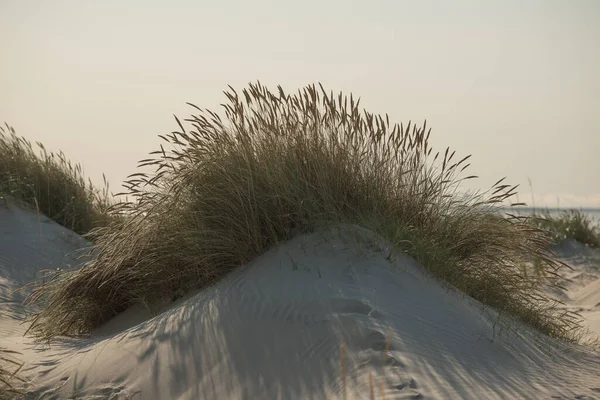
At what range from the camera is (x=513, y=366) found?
12.4 ft

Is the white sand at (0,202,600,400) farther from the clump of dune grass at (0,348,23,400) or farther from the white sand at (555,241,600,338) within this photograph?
the white sand at (555,241,600,338)

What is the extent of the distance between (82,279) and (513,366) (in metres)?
2.98

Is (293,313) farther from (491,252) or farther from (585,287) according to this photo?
(585,287)

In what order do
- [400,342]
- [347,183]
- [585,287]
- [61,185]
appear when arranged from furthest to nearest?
1. [61,185]
2. [585,287]
3. [347,183]
4. [400,342]

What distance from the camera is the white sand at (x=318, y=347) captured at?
3.36 m

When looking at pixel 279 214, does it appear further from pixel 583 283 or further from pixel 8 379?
pixel 583 283

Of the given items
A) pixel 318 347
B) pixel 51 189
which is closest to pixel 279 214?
pixel 318 347

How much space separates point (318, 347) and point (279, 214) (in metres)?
1.34

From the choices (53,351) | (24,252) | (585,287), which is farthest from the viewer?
(585,287)

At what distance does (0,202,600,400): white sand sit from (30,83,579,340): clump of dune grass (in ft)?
0.78

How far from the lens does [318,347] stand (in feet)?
12.0

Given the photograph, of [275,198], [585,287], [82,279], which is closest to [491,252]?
[275,198]

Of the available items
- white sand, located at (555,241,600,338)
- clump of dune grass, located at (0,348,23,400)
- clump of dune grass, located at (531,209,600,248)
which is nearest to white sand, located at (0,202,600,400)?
clump of dune grass, located at (0,348,23,400)

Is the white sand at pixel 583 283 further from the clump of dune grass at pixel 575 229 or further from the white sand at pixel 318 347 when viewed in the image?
the white sand at pixel 318 347
